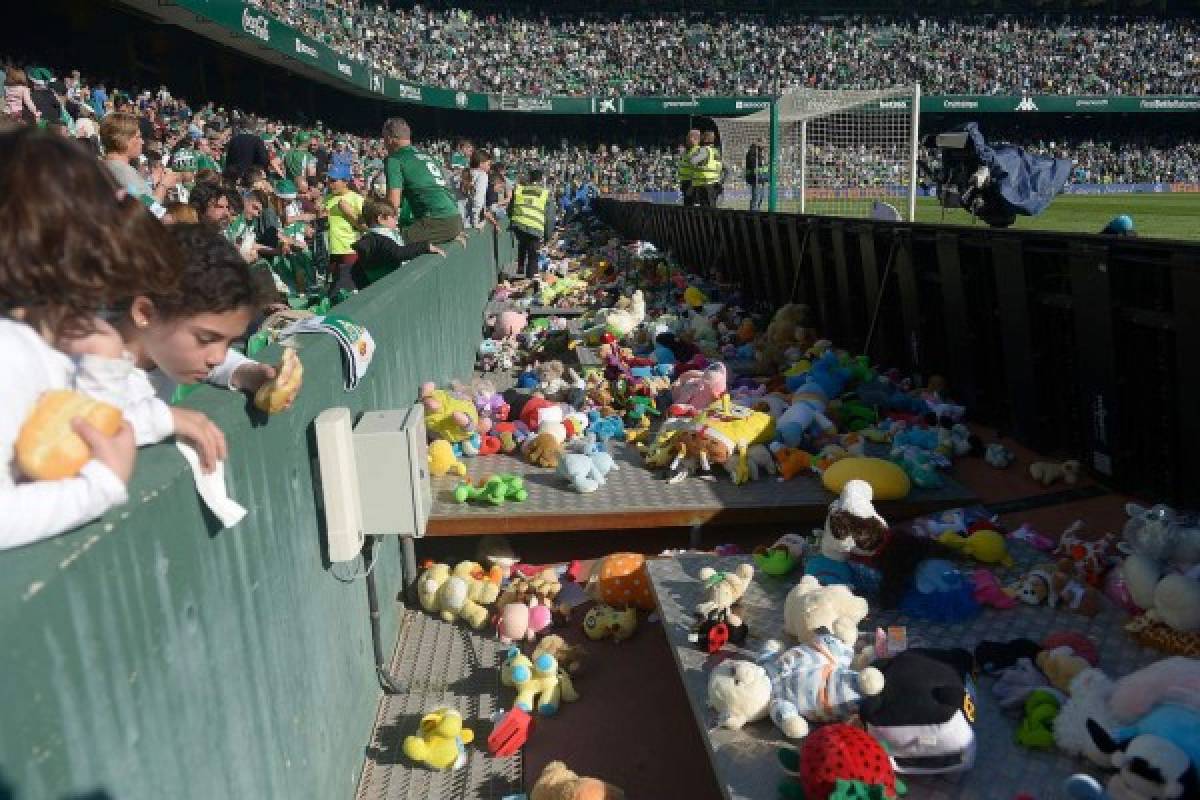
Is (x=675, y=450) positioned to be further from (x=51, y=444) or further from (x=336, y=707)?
(x=51, y=444)

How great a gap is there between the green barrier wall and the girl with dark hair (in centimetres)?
8

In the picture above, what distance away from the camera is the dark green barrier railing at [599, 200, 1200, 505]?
4.23 m

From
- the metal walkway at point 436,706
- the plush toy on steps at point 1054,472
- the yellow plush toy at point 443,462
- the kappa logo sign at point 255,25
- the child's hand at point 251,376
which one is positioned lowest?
the metal walkway at point 436,706

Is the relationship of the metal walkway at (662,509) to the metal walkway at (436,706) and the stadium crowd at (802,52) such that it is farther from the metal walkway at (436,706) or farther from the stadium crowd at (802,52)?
the stadium crowd at (802,52)

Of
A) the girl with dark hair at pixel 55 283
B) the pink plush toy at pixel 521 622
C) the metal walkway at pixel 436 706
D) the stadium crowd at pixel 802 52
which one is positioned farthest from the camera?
the stadium crowd at pixel 802 52

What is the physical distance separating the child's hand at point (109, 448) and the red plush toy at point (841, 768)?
71.9 inches

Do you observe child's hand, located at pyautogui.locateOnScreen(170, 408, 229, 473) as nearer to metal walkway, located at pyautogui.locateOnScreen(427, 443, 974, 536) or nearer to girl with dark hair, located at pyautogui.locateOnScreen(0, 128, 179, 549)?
girl with dark hair, located at pyautogui.locateOnScreen(0, 128, 179, 549)

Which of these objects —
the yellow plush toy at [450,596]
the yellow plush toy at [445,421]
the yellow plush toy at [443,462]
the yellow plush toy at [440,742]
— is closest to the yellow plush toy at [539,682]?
the yellow plush toy at [440,742]

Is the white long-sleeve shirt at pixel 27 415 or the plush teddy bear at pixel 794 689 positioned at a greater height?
the white long-sleeve shirt at pixel 27 415

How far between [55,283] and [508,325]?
858 cm

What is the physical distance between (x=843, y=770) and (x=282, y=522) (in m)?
1.63

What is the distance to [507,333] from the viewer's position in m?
10.3

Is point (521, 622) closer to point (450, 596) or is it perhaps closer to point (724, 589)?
point (450, 596)

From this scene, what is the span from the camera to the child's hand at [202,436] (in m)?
2.15
